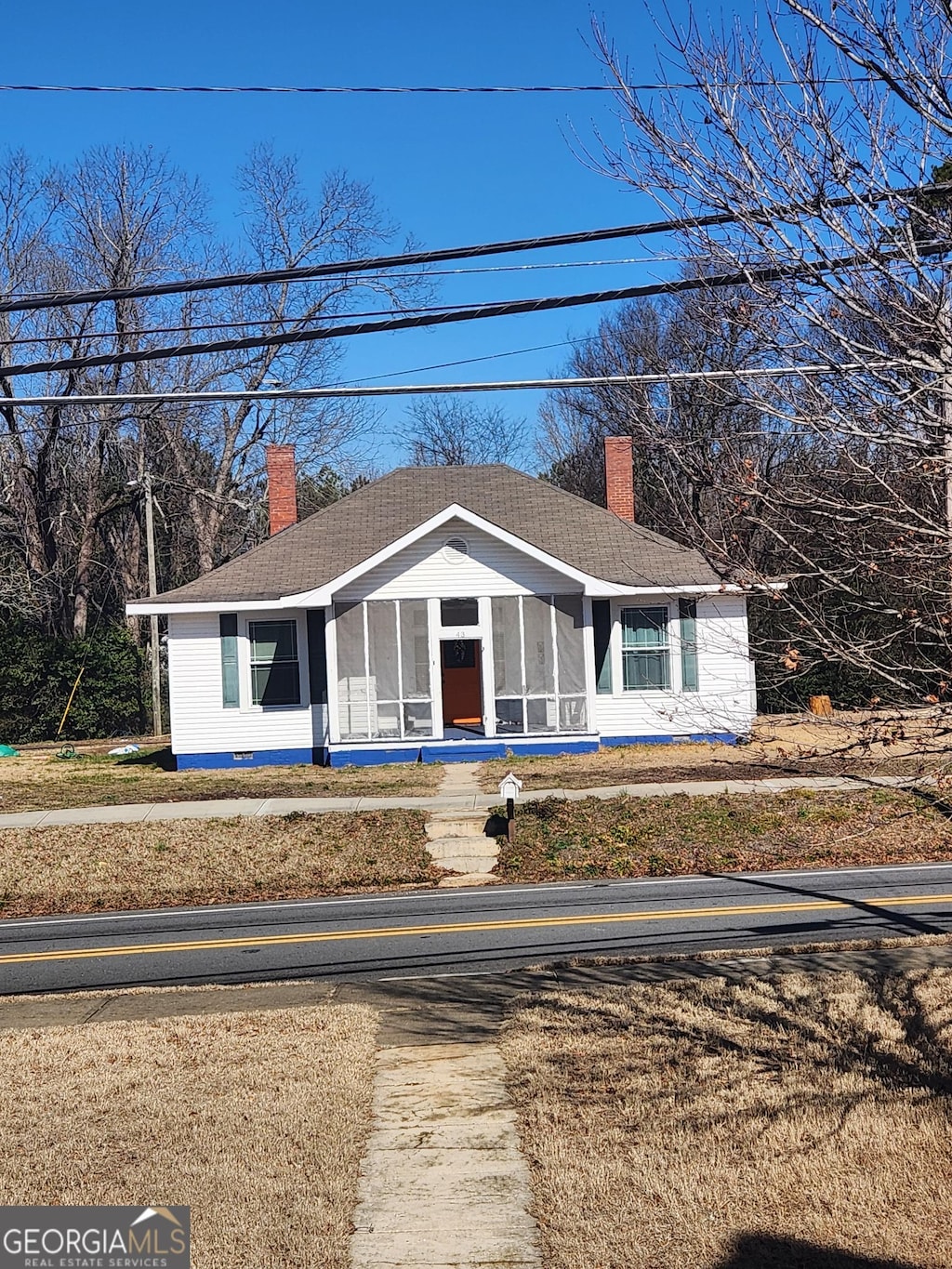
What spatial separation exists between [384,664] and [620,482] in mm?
8128

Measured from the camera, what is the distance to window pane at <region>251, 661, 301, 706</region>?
83.7 feet

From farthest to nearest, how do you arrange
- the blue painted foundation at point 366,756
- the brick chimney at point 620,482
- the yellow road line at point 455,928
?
the brick chimney at point 620,482 → the blue painted foundation at point 366,756 → the yellow road line at point 455,928

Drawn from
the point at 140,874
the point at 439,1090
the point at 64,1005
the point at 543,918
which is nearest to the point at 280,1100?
the point at 439,1090

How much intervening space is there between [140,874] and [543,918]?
19.8 ft

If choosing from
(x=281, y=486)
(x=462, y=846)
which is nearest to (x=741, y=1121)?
(x=462, y=846)

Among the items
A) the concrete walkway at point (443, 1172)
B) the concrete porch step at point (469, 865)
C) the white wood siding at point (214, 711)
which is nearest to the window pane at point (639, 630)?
the white wood siding at point (214, 711)

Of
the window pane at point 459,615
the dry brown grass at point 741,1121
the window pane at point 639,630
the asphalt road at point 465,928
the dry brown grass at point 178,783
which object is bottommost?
the asphalt road at point 465,928

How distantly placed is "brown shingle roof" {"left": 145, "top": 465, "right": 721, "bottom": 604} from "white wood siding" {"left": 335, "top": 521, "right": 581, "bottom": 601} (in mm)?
534

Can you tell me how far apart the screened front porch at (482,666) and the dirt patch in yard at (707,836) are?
6745mm

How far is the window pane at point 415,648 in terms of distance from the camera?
988 inches

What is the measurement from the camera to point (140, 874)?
16484mm

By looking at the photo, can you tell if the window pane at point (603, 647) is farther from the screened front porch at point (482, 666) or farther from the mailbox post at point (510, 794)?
the mailbox post at point (510, 794)

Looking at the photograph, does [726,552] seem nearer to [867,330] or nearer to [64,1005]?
[867,330]

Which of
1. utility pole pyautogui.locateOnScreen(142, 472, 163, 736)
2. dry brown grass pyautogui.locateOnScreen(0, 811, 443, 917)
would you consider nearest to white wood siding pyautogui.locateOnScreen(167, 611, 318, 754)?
dry brown grass pyautogui.locateOnScreen(0, 811, 443, 917)
